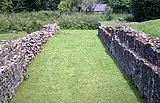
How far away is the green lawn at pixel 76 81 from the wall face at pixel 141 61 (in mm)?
418

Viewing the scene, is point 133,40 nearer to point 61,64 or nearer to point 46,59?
point 61,64

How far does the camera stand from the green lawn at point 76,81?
1398cm

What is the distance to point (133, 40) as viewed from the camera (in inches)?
752

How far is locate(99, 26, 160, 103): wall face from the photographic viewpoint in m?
12.1

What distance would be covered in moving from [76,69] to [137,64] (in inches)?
182

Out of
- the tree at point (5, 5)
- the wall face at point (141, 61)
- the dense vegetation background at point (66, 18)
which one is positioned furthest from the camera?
the tree at point (5, 5)

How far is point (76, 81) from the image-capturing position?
16.6m

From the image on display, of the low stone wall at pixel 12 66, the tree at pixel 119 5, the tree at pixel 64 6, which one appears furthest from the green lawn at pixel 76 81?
the tree at pixel 64 6

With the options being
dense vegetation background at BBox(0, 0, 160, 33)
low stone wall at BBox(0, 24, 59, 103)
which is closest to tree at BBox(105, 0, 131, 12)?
dense vegetation background at BBox(0, 0, 160, 33)

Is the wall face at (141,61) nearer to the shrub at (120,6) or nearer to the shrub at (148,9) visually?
the shrub at (148,9)

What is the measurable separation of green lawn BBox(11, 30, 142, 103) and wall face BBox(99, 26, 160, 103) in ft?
1.37

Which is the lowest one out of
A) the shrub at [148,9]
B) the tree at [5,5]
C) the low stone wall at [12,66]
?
the tree at [5,5]

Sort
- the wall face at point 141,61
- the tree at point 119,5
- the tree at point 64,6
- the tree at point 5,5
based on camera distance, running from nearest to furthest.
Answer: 1. the wall face at point 141,61
2. the tree at point 5,5
3. the tree at point 119,5
4. the tree at point 64,6

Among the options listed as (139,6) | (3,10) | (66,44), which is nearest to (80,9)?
(3,10)
